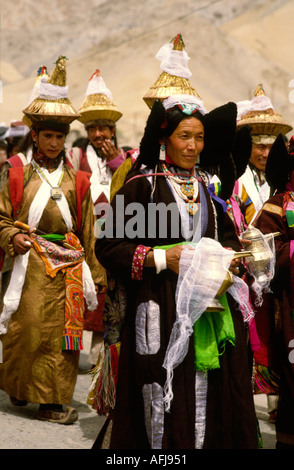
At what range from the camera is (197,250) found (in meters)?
3.79

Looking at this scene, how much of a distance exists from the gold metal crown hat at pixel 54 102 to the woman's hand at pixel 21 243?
3.15 feet

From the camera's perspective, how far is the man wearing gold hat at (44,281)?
5809 millimetres

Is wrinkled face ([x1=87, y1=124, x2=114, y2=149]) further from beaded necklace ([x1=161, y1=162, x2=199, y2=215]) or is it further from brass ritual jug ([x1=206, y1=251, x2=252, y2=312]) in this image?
brass ritual jug ([x1=206, y1=251, x2=252, y2=312])

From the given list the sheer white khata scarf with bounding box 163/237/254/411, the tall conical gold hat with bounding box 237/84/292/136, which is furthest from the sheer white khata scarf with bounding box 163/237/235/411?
the tall conical gold hat with bounding box 237/84/292/136

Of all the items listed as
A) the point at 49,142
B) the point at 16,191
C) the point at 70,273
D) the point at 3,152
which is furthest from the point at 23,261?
the point at 3,152

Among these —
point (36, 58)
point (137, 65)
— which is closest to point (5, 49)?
point (36, 58)

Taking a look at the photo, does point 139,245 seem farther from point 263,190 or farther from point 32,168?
point 263,190

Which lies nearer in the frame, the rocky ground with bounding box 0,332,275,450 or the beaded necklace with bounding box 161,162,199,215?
the beaded necklace with bounding box 161,162,199,215

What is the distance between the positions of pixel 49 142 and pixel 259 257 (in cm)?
233

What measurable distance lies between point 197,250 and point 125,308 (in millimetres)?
553

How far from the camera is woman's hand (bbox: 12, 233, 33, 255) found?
5543 mm

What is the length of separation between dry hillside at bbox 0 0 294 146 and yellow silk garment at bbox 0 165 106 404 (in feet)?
164

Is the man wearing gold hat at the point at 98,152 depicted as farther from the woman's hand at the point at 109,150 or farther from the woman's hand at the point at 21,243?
the woman's hand at the point at 21,243

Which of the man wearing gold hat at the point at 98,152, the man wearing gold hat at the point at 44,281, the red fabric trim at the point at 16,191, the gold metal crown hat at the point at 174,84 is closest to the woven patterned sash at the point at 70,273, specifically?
the man wearing gold hat at the point at 44,281
